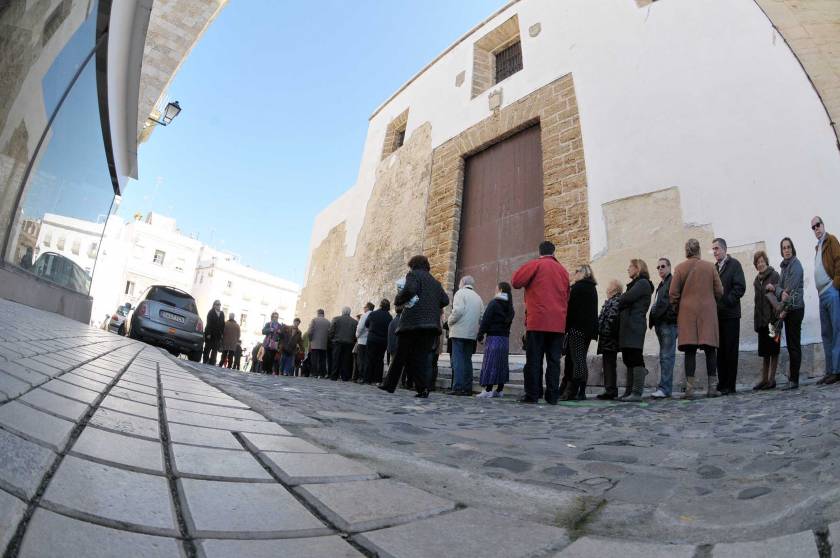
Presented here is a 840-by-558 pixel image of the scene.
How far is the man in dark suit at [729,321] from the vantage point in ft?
17.1

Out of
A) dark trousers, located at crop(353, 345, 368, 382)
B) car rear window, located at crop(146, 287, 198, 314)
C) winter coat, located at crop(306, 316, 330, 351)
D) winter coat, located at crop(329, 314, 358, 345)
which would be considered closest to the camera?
dark trousers, located at crop(353, 345, 368, 382)

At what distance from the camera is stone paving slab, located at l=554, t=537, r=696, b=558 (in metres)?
1.02

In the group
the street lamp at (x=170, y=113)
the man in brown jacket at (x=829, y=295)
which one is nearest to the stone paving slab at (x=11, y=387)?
the man in brown jacket at (x=829, y=295)

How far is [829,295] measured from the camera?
190 inches

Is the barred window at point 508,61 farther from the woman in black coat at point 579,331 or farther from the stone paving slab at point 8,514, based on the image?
the stone paving slab at point 8,514

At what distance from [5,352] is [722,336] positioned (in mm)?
5927

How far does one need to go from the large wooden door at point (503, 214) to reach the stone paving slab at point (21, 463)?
8447mm

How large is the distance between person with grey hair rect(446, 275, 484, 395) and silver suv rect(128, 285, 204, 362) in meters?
5.51

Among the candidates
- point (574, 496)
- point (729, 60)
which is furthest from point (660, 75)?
point (574, 496)

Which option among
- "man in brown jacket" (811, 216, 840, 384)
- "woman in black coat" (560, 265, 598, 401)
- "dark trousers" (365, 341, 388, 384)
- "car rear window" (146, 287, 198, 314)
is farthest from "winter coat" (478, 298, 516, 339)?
"car rear window" (146, 287, 198, 314)

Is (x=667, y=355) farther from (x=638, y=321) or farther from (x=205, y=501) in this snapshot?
(x=205, y=501)

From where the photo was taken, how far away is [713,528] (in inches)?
46.3

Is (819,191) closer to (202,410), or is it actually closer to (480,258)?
(480,258)

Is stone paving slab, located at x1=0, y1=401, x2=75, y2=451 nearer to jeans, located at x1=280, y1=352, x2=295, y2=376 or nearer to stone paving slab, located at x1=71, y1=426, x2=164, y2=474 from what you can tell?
stone paving slab, located at x1=71, y1=426, x2=164, y2=474
